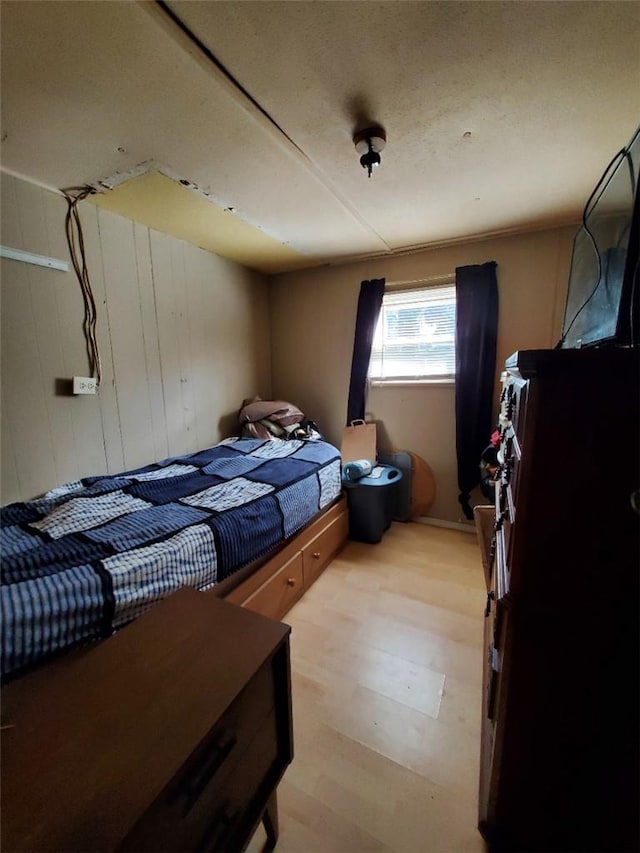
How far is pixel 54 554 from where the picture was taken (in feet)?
3.70

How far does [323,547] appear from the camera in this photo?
219 centimetres

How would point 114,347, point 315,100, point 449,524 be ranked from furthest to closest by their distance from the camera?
point 449,524 → point 114,347 → point 315,100

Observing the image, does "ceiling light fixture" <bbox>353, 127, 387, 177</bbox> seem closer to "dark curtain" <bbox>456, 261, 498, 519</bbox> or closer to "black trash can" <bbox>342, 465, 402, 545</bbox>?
"dark curtain" <bbox>456, 261, 498, 519</bbox>

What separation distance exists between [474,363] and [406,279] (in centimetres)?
90

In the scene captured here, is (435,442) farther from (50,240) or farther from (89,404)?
(50,240)

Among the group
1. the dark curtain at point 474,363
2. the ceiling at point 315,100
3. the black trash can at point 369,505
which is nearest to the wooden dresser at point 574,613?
the ceiling at point 315,100

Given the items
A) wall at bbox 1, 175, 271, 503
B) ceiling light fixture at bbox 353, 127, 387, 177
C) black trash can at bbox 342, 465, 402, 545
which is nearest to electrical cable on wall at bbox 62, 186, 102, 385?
wall at bbox 1, 175, 271, 503

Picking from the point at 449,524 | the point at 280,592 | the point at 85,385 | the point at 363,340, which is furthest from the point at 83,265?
the point at 449,524

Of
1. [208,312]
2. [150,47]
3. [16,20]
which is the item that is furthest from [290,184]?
[208,312]

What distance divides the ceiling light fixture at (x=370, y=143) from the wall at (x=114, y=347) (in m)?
1.55

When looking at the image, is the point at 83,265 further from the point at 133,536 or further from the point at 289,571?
the point at 289,571

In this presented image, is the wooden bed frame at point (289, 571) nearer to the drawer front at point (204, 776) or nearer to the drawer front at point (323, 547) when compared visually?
the drawer front at point (323, 547)

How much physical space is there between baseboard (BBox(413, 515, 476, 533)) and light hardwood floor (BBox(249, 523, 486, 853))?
600 millimetres

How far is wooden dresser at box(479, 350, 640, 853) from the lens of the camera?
656 millimetres
